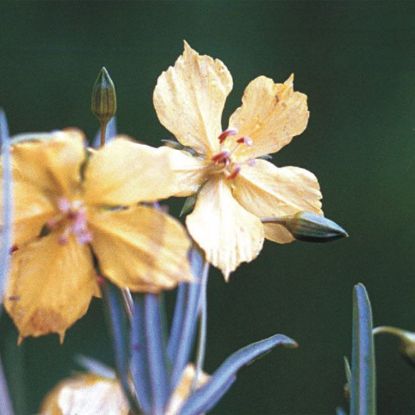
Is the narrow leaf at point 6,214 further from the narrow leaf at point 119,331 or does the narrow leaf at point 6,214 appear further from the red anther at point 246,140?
the red anther at point 246,140

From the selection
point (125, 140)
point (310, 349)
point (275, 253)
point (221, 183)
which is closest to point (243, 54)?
point (275, 253)

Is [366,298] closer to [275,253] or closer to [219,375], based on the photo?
[219,375]

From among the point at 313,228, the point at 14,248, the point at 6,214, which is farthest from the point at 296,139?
the point at 6,214

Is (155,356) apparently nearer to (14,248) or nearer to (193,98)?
(14,248)

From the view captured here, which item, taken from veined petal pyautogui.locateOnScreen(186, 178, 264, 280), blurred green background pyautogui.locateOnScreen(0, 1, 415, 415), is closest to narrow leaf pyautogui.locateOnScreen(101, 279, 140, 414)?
veined petal pyautogui.locateOnScreen(186, 178, 264, 280)

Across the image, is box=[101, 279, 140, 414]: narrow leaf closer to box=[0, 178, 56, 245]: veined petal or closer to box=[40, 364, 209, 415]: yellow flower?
box=[0, 178, 56, 245]: veined petal

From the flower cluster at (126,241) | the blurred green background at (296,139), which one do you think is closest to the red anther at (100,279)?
the flower cluster at (126,241)
